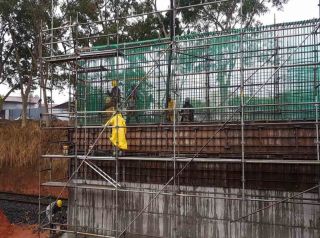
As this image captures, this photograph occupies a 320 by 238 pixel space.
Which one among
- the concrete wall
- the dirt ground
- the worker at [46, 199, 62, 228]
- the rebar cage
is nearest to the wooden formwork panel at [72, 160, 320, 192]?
the concrete wall

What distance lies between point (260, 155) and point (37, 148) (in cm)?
1452

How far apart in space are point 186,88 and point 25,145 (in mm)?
12643

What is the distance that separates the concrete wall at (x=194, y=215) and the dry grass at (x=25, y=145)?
9.05 meters

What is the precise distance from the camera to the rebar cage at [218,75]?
999cm

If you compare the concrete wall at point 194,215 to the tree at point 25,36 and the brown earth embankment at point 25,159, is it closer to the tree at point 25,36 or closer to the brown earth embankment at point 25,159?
the brown earth embankment at point 25,159

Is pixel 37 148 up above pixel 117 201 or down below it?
above

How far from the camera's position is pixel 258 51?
10.6 metres

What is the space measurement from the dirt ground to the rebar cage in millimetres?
5104

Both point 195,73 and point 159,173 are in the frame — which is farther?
point 195,73

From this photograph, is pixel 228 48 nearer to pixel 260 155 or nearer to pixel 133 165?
pixel 260 155

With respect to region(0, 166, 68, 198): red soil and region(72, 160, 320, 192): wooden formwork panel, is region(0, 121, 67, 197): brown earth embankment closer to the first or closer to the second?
region(0, 166, 68, 198): red soil

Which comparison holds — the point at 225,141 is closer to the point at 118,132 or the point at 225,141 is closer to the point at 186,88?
the point at 186,88

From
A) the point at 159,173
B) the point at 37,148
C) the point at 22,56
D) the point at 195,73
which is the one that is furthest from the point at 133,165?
the point at 22,56

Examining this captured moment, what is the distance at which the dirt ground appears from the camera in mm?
14074
